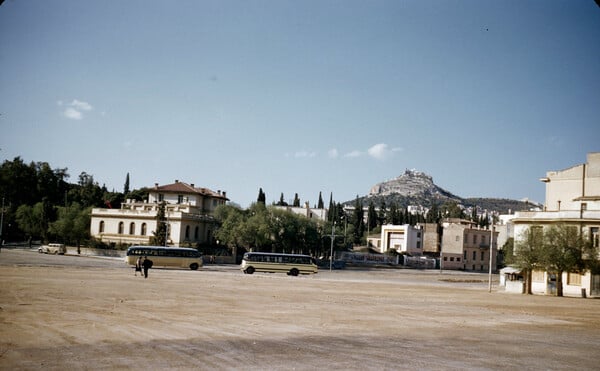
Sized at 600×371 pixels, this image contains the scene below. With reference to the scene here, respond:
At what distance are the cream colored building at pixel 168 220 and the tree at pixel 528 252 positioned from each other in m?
48.0

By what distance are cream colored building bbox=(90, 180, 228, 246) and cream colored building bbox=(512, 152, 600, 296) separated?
47828mm

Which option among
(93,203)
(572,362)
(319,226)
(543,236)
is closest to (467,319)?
(572,362)

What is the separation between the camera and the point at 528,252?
1811 inches

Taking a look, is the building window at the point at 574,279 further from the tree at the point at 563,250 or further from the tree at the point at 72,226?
the tree at the point at 72,226

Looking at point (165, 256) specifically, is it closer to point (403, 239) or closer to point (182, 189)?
point (182, 189)

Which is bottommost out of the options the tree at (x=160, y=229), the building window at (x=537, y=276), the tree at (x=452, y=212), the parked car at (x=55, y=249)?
the parked car at (x=55, y=249)

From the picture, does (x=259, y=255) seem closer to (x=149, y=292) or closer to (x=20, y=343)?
(x=149, y=292)

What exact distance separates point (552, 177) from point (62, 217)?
69472 mm

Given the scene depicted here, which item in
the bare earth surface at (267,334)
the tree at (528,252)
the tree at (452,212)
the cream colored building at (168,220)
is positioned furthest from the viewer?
the tree at (452,212)

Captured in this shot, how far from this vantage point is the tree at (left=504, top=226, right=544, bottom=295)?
45.6 metres

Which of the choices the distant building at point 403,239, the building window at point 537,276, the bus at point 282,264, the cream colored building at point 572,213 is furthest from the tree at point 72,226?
the distant building at point 403,239

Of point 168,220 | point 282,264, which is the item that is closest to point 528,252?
point 282,264

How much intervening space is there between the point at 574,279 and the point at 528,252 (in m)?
6.04

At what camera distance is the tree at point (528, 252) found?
45562mm
